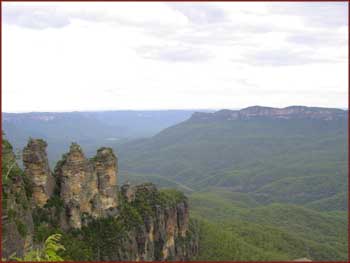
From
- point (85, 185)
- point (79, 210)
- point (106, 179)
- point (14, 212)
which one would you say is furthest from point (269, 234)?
point (14, 212)

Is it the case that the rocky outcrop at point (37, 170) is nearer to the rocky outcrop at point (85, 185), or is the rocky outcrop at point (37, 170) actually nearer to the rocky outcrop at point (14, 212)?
the rocky outcrop at point (14, 212)

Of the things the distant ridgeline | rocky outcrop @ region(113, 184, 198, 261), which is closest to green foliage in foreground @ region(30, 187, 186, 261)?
the distant ridgeline

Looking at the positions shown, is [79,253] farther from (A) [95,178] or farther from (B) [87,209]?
(A) [95,178]

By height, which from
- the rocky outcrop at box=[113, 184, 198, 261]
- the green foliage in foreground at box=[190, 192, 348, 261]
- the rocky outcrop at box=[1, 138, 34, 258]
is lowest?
the green foliage in foreground at box=[190, 192, 348, 261]

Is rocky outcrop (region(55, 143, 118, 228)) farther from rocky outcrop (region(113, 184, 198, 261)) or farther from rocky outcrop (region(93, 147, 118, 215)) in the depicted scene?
rocky outcrop (region(113, 184, 198, 261))

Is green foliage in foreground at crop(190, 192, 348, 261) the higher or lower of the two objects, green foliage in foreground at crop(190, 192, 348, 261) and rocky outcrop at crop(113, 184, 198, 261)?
the lower

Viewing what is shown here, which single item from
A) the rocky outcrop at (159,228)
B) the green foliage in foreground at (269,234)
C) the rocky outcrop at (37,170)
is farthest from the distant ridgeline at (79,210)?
the green foliage in foreground at (269,234)

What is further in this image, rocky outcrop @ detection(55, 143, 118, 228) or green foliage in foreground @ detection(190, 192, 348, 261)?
green foliage in foreground @ detection(190, 192, 348, 261)

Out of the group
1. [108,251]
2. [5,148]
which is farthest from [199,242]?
[5,148]

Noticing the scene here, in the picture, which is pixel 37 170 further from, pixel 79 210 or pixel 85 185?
pixel 79 210
